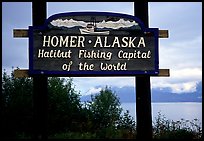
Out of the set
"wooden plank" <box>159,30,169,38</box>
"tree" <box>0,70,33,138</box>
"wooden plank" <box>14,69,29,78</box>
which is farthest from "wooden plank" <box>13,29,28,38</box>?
"wooden plank" <box>159,30,169,38</box>

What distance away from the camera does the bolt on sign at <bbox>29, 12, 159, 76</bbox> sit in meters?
5.64

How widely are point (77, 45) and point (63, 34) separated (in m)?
0.28

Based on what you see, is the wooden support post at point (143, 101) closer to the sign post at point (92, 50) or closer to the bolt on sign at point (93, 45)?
the sign post at point (92, 50)

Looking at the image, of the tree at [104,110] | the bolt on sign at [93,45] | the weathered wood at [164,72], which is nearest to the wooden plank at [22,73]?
the bolt on sign at [93,45]

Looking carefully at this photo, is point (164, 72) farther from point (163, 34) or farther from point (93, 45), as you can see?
point (93, 45)

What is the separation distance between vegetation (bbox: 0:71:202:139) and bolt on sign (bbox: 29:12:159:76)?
0.62 m

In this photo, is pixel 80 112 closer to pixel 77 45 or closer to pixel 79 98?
pixel 79 98

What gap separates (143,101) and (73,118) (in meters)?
1.47

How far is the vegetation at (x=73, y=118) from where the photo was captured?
6078 mm

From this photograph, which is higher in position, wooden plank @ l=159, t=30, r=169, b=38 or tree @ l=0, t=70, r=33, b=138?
wooden plank @ l=159, t=30, r=169, b=38

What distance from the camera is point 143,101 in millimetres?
5742

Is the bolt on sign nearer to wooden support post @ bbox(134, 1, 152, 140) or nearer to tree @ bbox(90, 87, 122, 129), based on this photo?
wooden support post @ bbox(134, 1, 152, 140)

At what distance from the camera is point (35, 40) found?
18.5 ft

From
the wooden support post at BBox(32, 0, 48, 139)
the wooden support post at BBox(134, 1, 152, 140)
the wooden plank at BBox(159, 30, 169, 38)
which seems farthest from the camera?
the wooden plank at BBox(159, 30, 169, 38)
